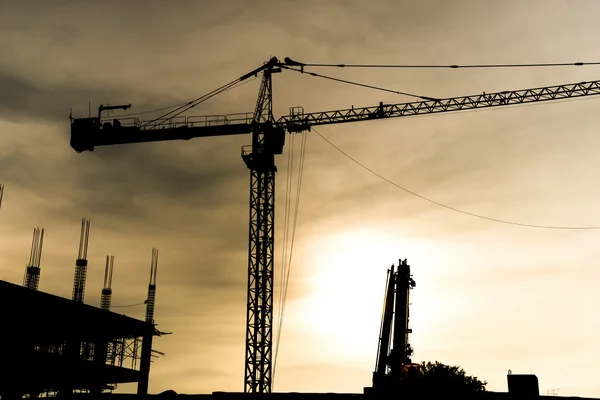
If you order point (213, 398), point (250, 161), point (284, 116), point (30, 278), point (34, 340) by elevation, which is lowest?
point (213, 398)

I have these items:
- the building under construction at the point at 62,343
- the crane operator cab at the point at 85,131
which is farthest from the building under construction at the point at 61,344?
the crane operator cab at the point at 85,131

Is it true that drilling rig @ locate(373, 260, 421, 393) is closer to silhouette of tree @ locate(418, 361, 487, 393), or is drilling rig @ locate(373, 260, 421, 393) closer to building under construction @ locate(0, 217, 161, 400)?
silhouette of tree @ locate(418, 361, 487, 393)

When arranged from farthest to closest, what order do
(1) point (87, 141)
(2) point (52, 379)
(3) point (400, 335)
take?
1. (1) point (87, 141)
2. (2) point (52, 379)
3. (3) point (400, 335)

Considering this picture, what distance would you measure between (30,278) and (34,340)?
18.1 metres

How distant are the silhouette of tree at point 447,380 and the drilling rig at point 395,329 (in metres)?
2.47

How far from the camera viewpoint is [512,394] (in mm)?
42562

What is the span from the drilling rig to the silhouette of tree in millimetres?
2473

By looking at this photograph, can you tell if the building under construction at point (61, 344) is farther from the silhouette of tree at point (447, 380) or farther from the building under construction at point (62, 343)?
the silhouette of tree at point (447, 380)

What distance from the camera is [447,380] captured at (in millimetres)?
59688

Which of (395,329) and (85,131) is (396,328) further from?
(85,131)

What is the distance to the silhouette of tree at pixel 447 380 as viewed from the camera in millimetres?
55825

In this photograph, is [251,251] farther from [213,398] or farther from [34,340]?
[213,398]

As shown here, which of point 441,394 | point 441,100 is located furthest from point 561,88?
point 441,394

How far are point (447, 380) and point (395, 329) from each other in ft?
20.0
